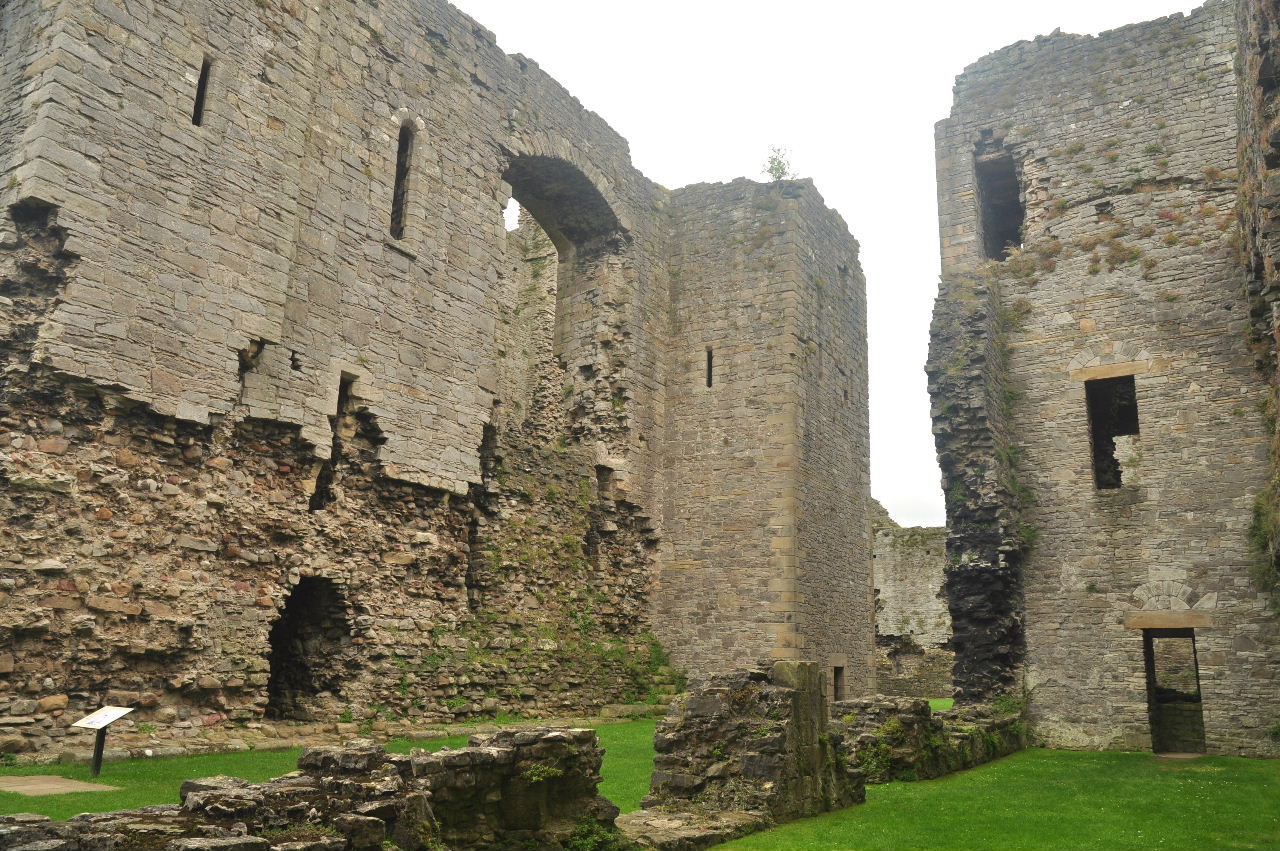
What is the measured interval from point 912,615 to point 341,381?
2081 cm

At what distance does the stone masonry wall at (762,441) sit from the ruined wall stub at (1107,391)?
12.3 feet

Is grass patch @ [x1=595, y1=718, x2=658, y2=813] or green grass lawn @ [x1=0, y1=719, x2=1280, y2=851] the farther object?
grass patch @ [x1=595, y1=718, x2=658, y2=813]

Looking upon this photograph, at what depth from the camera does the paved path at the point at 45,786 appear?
6996 millimetres

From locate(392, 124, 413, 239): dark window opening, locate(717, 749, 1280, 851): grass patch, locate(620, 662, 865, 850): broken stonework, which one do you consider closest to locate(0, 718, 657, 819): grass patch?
locate(620, 662, 865, 850): broken stonework

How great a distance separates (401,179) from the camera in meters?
14.6

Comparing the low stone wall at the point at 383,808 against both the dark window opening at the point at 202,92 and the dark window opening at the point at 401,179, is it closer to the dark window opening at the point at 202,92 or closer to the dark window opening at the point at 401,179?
the dark window opening at the point at 202,92

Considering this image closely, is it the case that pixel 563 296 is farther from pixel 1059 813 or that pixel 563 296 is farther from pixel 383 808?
pixel 383 808

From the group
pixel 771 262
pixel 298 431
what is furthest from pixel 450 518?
pixel 771 262

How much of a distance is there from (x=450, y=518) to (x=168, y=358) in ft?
16.3

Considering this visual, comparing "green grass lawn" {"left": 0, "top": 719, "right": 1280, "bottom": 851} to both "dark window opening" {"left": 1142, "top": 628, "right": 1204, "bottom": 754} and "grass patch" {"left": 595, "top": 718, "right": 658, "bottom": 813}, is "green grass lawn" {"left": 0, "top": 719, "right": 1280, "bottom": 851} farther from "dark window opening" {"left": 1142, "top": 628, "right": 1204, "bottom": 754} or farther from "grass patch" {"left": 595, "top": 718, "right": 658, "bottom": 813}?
"dark window opening" {"left": 1142, "top": 628, "right": 1204, "bottom": 754}

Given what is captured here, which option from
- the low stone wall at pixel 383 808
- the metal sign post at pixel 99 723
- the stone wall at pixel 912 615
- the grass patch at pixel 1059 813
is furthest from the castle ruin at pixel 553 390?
the stone wall at pixel 912 615

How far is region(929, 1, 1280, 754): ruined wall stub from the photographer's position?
13375 mm

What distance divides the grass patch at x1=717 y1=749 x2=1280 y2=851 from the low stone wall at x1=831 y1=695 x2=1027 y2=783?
26cm

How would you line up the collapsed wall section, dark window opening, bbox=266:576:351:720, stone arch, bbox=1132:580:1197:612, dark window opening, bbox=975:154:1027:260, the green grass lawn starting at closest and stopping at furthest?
the green grass lawn < the collapsed wall section < dark window opening, bbox=266:576:351:720 < stone arch, bbox=1132:580:1197:612 < dark window opening, bbox=975:154:1027:260
